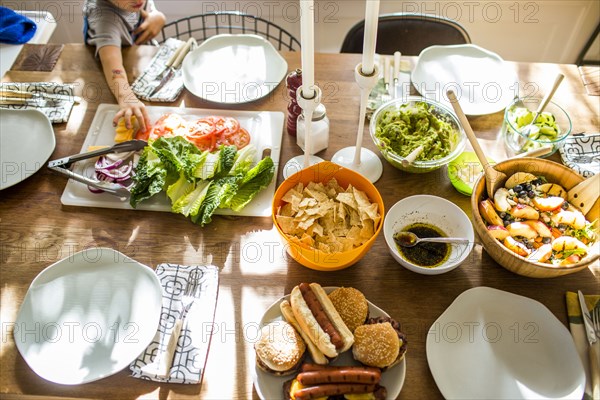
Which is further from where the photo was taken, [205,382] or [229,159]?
[229,159]

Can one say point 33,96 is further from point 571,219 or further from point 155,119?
point 571,219

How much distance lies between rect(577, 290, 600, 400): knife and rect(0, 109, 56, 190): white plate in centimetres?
164

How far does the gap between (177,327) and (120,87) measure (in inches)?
38.5

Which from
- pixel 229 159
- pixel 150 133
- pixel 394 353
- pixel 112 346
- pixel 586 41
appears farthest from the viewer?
pixel 586 41

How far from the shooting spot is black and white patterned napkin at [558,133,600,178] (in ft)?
4.81

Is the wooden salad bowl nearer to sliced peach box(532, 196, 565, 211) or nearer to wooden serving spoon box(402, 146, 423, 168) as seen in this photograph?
sliced peach box(532, 196, 565, 211)

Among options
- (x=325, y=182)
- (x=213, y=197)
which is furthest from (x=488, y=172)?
(x=213, y=197)

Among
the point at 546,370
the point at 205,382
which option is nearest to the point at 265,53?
the point at 205,382

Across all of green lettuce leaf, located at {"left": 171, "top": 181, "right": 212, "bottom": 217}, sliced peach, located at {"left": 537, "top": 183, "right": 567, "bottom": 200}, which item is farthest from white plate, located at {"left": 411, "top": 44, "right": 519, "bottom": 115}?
green lettuce leaf, located at {"left": 171, "top": 181, "right": 212, "bottom": 217}

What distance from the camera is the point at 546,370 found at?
3.63ft

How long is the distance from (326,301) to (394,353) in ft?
0.65

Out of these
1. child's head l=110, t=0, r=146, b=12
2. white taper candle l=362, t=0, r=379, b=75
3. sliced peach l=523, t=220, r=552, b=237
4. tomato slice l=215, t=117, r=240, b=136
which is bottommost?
sliced peach l=523, t=220, r=552, b=237

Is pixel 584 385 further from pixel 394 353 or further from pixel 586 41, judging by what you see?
pixel 586 41

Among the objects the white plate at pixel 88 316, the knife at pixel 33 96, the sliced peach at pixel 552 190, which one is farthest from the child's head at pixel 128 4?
the sliced peach at pixel 552 190
